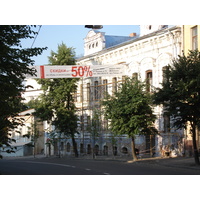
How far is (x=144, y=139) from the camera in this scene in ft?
104

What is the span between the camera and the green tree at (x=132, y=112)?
2652cm

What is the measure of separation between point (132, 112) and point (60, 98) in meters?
11.6

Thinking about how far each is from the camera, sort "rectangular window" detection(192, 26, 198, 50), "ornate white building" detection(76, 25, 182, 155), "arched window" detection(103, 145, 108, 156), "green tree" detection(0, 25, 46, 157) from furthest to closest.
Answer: "arched window" detection(103, 145, 108, 156)
"ornate white building" detection(76, 25, 182, 155)
"rectangular window" detection(192, 26, 198, 50)
"green tree" detection(0, 25, 46, 157)

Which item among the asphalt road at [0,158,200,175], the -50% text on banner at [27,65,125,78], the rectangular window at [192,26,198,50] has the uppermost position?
the rectangular window at [192,26,198,50]

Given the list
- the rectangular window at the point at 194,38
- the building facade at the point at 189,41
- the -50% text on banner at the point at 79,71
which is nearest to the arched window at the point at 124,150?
the -50% text on banner at the point at 79,71

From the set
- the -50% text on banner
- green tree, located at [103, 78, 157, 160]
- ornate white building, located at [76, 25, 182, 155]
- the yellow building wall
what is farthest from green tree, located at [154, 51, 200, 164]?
the -50% text on banner

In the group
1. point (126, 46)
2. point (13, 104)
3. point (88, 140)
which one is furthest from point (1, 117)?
point (88, 140)

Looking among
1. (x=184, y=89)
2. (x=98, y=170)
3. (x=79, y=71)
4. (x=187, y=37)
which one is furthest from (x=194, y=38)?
(x=98, y=170)

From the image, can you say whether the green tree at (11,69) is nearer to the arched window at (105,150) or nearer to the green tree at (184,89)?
the green tree at (184,89)

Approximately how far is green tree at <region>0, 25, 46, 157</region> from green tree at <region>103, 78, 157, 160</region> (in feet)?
41.4

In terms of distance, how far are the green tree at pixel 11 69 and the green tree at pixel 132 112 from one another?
1263cm

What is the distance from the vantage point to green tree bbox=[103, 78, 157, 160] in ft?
87.0

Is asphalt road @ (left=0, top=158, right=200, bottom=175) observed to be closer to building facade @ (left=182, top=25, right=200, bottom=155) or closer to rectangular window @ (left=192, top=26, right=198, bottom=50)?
building facade @ (left=182, top=25, right=200, bottom=155)

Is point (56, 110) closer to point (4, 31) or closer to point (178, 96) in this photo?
point (178, 96)
